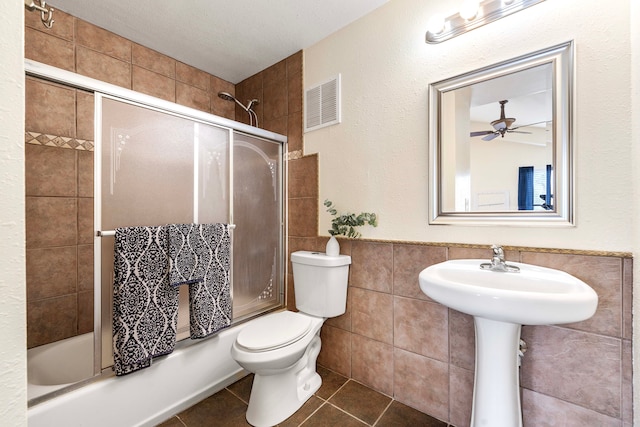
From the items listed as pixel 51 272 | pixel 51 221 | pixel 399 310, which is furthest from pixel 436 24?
pixel 51 272

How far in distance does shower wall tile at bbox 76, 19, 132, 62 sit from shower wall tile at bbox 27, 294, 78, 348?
5.33ft

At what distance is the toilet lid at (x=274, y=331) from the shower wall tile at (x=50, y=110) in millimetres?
1641

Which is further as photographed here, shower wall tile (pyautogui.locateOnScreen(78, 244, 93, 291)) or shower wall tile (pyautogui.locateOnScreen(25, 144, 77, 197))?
shower wall tile (pyautogui.locateOnScreen(78, 244, 93, 291))

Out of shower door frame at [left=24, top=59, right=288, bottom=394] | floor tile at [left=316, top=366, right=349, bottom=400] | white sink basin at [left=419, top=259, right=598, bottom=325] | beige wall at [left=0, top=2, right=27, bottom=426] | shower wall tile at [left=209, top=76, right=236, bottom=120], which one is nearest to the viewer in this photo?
beige wall at [left=0, top=2, right=27, bottom=426]

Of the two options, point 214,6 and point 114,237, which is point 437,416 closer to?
point 114,237

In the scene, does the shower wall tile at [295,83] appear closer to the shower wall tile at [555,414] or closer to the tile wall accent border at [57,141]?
the tile wall accent border at [57,141]

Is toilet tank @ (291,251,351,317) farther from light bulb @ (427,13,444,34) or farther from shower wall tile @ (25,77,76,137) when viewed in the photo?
shower wall tile @ (25,77,76,137)

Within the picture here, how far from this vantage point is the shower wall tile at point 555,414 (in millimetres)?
1042

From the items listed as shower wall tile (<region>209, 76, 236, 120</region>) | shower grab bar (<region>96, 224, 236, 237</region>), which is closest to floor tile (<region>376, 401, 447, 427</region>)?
shower grab bar (<region>96, 224, 236, 237</region>)

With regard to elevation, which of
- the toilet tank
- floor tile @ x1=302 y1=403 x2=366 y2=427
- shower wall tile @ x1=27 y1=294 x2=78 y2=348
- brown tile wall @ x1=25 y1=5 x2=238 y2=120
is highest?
brown tile wall @ x1=25 y1=5 x2=238 y2=120

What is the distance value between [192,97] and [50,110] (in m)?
0.92

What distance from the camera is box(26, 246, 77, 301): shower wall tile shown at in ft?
5.15

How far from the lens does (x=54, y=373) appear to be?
148cm

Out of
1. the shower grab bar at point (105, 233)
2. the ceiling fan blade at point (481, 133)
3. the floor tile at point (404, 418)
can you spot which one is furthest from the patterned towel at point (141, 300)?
the ceiling fan blade at point (481, 133)
